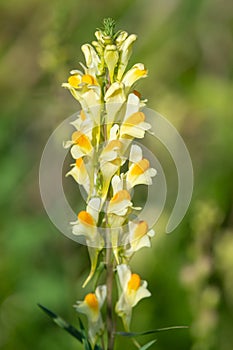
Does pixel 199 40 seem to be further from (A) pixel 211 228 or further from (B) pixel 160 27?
(A) pixel 211 228

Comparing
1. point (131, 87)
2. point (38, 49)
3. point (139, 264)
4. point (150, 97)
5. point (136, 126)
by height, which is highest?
point (38, 49)

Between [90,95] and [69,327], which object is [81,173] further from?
[69,327]

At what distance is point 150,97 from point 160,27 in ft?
1.76

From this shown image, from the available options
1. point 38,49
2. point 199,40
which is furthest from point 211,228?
point 38,49

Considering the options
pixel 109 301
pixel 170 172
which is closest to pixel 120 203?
pixel 109 301

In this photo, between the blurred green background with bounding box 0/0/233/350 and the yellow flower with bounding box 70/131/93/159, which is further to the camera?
the blurred green background with bounding box 0/0/233/350

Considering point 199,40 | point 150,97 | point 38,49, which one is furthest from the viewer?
point 38,49

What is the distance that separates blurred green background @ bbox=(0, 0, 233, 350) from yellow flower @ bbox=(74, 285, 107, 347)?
2.64 feet

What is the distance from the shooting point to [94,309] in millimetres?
1715

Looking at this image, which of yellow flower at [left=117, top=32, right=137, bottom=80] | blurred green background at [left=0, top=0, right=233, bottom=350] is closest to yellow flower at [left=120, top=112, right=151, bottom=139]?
yellow flower at [left=117, top=32, right=137, bottom=80]

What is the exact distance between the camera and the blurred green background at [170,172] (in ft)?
9.52

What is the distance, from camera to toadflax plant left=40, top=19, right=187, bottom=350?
1630 mm

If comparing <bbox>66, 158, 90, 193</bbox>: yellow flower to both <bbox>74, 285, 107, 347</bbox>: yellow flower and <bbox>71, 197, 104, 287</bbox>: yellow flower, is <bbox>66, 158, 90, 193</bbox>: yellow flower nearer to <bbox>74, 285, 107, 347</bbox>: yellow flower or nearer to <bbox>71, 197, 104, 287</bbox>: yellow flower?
<bbox>71, 197, 104, 287</bbox>: yellow flower

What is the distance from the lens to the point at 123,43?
5.54ft
